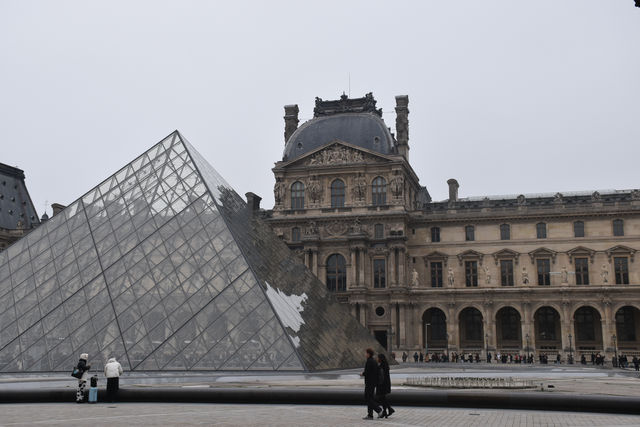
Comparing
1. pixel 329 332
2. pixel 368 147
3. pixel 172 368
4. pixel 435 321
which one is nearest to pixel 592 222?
pixel 435 321

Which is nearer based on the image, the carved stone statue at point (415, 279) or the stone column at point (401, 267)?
the stone column at point (401, 267)

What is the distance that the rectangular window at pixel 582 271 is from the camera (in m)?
49.7

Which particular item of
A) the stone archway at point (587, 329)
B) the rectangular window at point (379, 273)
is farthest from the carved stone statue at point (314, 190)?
the stone archway at point (587, 329)

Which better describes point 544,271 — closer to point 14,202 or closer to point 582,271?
point 582,271

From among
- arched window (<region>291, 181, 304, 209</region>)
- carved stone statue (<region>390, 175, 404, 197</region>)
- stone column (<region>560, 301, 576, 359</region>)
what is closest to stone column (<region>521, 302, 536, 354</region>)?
stone column (<region>560, 301, 576, 359</region>)

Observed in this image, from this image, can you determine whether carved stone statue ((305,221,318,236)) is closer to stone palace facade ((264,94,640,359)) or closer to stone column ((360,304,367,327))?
stone palace facade ((264,94,640,359))

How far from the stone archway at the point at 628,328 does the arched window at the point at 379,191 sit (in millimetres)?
18257

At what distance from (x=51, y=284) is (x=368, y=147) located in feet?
110

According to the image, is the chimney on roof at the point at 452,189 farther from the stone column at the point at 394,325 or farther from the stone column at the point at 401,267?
the stone column at the point at 394,325

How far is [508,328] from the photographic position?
51375mm

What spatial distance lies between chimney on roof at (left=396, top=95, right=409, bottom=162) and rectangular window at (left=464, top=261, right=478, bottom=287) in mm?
9406

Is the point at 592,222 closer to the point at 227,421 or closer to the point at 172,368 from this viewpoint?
the point at 172,368

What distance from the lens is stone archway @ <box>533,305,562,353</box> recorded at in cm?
4991

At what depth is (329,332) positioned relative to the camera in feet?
79.7
